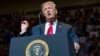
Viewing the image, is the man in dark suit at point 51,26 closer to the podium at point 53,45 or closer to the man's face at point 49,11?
the man's face at point 49,11

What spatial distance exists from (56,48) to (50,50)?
0.04 meters

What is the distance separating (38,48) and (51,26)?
39 cm

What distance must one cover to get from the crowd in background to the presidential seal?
15.6ft

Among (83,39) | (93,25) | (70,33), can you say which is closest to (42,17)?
(70,33)

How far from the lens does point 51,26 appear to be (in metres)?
2.74

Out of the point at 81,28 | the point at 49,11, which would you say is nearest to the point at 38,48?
the point at 49,11

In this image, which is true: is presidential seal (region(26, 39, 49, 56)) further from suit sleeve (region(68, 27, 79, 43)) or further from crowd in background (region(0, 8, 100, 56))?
crowd in background (region(0, 8, 100, 56))

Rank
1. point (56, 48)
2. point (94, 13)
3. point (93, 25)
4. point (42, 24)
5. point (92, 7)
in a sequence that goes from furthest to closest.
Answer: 1. point (92, 7)
2. point (94, 13)
3. point (93, 25)
4. point (42, 24)
5. point (56, 48)

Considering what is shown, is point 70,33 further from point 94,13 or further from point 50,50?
point 94,13

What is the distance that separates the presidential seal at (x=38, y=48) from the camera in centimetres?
238

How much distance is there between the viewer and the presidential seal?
2.38 meters

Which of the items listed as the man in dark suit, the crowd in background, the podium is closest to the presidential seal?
the podium

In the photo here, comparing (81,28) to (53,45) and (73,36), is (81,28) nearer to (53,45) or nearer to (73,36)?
(73,36)

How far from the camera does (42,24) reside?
278 cm
